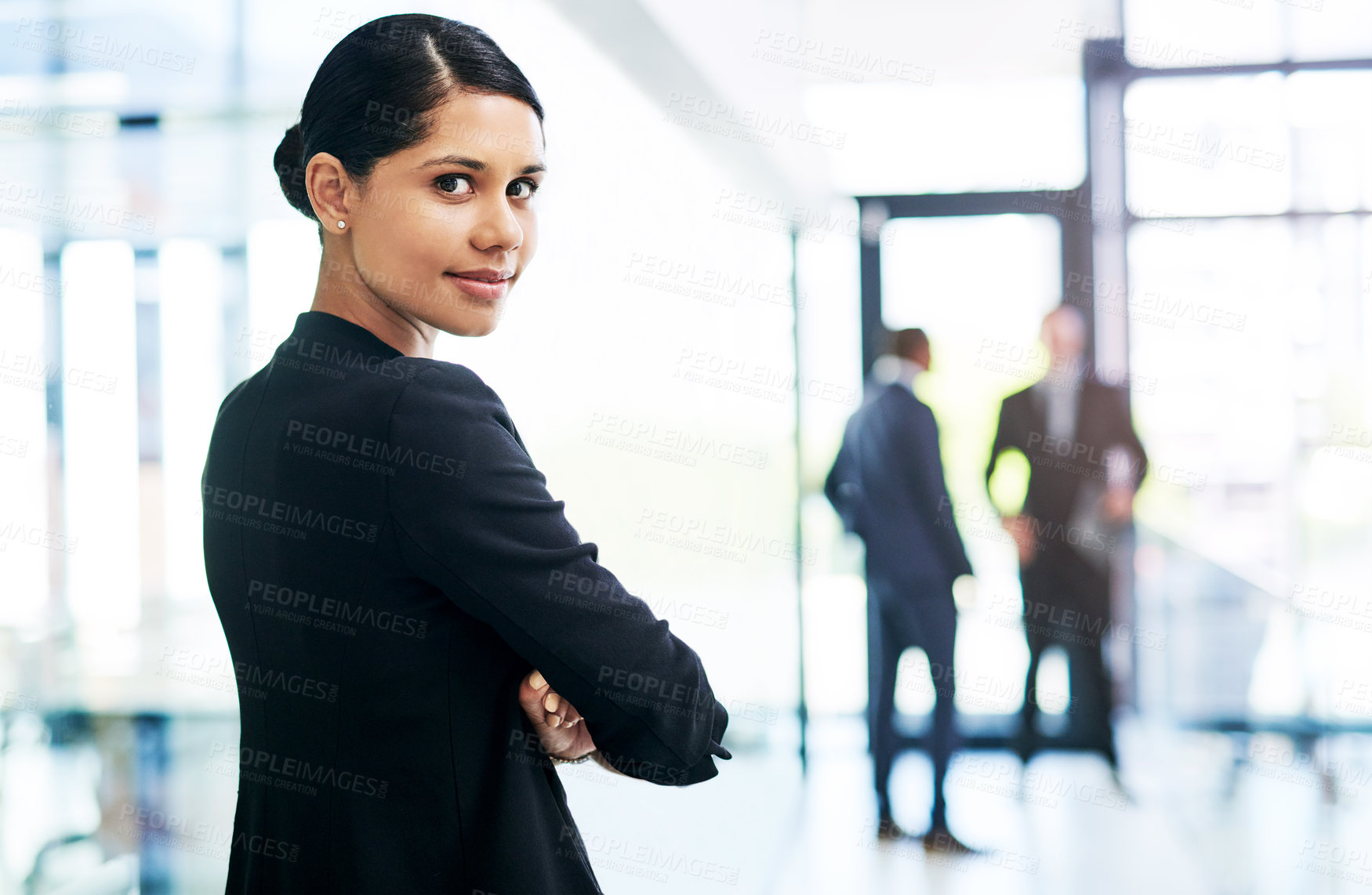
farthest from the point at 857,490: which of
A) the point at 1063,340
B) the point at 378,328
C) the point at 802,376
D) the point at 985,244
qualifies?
the point at 378,328

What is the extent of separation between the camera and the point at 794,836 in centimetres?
379

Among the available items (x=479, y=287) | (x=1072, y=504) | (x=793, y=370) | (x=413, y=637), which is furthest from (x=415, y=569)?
(x=1072, y=504)

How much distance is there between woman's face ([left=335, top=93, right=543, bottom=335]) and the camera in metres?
0.78

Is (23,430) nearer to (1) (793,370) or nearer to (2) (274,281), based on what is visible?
(2) (274,281)

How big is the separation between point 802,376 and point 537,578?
384 centimetres

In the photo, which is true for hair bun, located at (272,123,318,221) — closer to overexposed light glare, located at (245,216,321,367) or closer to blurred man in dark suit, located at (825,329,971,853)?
overexposed light glare, located at (245,216,321,367)

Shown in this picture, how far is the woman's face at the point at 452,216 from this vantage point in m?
0.78

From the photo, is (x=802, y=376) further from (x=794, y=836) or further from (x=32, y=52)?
(x=32, y=52)

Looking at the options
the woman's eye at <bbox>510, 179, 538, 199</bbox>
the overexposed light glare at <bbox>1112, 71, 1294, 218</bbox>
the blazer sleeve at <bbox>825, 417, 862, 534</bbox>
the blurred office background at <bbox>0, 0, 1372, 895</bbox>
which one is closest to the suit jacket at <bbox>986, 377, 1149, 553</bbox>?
the blurred office background at <bbox>0, 0, 1372, 895</bbox>

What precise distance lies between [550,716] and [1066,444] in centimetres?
388

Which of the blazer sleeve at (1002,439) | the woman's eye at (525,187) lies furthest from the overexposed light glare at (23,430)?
the blazer sleeve at (1002,439)

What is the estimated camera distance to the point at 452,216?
2.60 ft

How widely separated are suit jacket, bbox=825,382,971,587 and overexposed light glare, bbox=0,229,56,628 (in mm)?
2642

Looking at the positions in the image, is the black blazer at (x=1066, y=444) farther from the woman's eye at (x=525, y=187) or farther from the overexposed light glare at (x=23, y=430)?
the woman's eye at (x=525, y=187)
